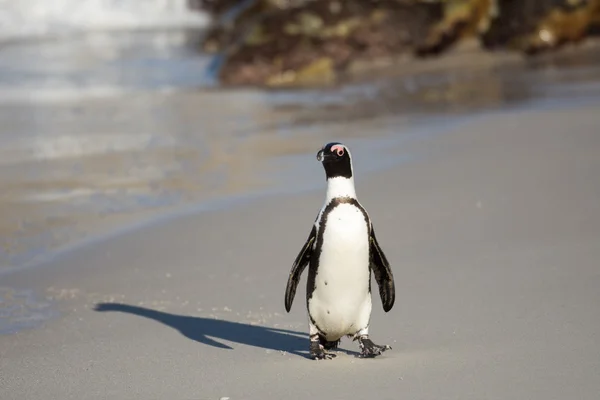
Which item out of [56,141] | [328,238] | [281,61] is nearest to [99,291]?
[328,238]

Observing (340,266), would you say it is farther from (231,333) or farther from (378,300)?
(378,300)

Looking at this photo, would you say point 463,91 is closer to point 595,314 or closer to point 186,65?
point 186,65

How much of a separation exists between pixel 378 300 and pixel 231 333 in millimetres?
741

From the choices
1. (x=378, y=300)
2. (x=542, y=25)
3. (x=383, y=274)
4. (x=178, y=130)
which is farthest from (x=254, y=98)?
(x=383, y=274)

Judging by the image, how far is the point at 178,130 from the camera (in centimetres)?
1144

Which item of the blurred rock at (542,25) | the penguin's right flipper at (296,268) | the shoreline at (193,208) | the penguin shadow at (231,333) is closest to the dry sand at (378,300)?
the penguin shadow at (231,333)

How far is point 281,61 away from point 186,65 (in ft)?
9.28

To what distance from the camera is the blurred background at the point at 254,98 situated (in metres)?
8.20

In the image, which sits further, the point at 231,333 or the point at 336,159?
the point at 231,333

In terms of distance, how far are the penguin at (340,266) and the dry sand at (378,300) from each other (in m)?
0.12

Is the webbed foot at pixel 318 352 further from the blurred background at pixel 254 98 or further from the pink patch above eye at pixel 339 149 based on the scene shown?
the blurred background at pixel 254 98

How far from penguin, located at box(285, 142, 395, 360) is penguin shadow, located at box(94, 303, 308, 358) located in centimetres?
19

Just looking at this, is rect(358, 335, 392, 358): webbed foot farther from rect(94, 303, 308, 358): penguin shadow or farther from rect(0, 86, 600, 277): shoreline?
rect(0, 86, 600, 277): shoreline

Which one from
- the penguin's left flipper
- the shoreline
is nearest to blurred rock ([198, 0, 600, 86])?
Result: the shoreline
